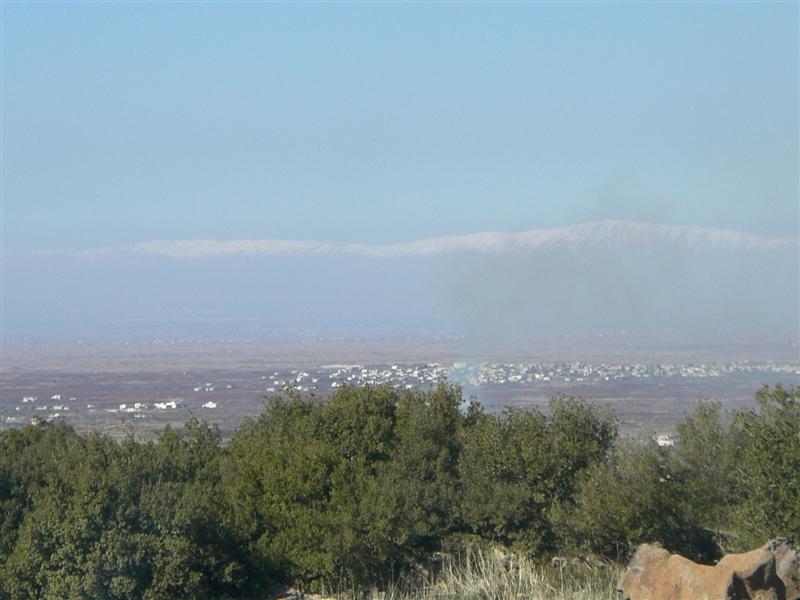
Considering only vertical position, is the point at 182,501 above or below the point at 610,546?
above

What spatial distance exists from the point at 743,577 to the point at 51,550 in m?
7.54

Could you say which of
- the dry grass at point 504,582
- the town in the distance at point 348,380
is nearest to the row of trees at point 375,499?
the dry grass at point 504,582

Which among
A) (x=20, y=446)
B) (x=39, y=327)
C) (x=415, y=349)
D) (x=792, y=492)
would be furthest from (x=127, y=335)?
(x=792, y=492)

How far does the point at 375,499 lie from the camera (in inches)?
571

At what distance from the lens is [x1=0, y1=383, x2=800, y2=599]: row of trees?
1245 centimetres

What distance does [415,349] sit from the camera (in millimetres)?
77000

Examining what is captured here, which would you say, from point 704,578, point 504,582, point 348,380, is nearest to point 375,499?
point 504,582

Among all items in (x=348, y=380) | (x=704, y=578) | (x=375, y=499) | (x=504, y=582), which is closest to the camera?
(x=704, y=578)

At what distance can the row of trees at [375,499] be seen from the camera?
490 inches

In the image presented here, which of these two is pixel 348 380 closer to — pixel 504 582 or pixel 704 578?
pixel 504 582

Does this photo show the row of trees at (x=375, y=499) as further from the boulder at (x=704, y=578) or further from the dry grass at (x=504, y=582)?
the boulder at (x=704, y=578)

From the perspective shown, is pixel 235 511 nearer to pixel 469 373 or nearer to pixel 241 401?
pixel 241 401

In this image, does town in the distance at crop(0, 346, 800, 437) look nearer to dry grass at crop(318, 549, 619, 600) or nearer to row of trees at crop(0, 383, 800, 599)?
row of trees at crop(0, 383, 800, 599)

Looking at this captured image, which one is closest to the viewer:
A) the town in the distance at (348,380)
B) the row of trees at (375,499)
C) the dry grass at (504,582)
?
the dry grass at (504,582)
